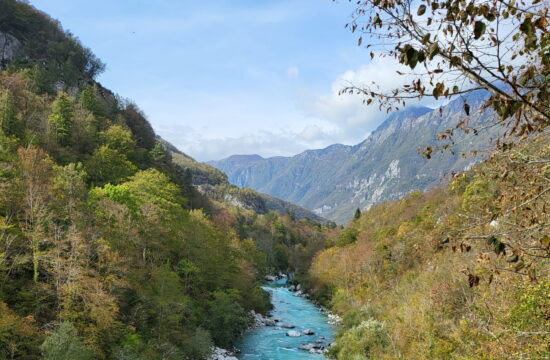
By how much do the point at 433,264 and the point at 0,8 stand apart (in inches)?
4295

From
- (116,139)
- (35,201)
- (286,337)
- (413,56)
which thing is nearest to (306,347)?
(286,337)

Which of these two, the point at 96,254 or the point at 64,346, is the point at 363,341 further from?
the point at 64,346

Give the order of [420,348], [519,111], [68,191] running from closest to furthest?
[519,111]
[420,348]
[68,191]

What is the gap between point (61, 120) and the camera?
57.5 m

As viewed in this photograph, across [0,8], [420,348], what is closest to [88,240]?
[420,348]

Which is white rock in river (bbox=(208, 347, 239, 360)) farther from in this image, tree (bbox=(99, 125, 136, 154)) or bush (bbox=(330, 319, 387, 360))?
tree (bbox=(99, 125, 136, 154))

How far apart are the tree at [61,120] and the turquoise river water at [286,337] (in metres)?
41.1

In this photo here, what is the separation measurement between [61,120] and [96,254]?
36852 mm

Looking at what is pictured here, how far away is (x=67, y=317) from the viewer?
2403cm

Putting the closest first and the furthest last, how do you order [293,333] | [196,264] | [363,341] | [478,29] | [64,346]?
[478,29], [64,346], [363,341], [196,264], [293,333]

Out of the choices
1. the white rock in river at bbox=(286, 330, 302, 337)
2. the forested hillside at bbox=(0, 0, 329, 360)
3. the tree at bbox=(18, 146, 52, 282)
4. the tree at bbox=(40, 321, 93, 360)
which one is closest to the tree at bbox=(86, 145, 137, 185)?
the forested hillside at bbox=(0, 0, 329, 360)

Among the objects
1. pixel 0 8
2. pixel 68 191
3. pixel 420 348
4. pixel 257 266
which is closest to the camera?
pixel 420 348

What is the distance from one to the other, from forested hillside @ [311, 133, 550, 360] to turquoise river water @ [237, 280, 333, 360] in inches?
138

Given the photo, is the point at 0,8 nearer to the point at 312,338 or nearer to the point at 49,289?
the point at 49,289
